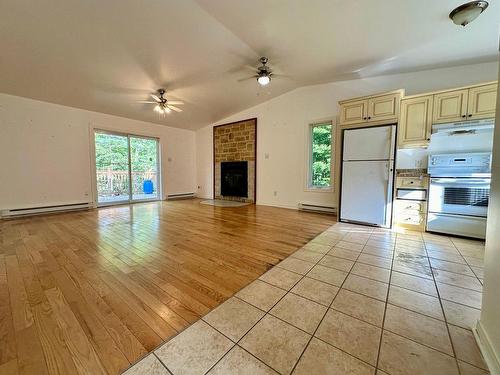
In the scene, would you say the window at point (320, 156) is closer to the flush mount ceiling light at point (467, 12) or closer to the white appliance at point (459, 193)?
the white appliance at point (459, 193)

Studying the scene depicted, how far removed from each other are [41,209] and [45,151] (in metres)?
1.28

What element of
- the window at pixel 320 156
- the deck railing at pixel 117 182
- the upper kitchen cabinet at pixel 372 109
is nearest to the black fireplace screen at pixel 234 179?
the window at pixel 320 156

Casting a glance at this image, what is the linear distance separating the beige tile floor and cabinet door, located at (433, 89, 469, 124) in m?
2.02

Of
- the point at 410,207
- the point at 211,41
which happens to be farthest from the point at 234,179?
the point at 410,207

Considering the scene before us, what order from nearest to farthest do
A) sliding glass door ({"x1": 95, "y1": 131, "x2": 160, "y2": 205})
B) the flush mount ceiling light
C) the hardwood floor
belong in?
the hardwood floor, the flush mount ceiling light, sliding glass door ({"x1": 95, "y1": 131, "x2": 160, "y2": 205})

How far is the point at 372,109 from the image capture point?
3.46 meters

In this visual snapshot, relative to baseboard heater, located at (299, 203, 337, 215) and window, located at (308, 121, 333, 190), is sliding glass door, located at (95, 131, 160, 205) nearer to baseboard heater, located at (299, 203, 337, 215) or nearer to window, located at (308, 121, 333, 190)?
baseboard heater, located at (299, 203, 337, 215)

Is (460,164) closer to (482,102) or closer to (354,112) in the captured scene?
(482,102)

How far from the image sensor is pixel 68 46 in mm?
2879

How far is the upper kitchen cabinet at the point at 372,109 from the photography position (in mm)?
3279

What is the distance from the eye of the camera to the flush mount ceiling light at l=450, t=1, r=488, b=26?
1.99 metres

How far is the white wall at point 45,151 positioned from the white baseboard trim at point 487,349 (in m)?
6.69

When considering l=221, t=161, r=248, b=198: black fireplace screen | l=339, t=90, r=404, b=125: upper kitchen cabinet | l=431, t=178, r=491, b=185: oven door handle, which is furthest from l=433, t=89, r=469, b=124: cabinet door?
l=221, t=161, r=248, b=198: black fireplace screen

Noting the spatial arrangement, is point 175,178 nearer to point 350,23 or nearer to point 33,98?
point 33,98
